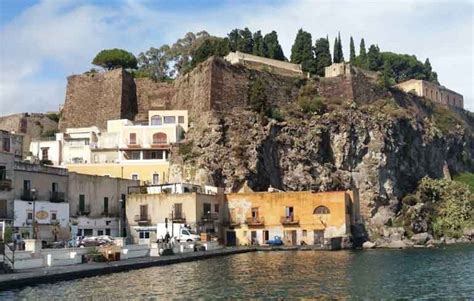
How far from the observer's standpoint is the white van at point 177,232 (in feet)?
173

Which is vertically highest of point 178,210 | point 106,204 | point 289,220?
point 106,204

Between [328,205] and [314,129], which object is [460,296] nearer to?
[328,205]

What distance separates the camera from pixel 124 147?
219 feet

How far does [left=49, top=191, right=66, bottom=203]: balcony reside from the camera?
161ft

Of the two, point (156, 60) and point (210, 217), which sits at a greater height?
point (156, 60)

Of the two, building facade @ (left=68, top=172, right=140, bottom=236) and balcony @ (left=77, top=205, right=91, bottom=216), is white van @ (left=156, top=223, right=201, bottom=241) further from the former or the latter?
balcony @ (left=77, top=205, right=91, bottom=216)

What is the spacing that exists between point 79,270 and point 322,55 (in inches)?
2638

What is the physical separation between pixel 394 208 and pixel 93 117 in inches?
1417

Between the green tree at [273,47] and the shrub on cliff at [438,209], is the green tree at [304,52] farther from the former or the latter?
the shrub on cliff at [438,209]

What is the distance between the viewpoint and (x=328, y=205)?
187 feet

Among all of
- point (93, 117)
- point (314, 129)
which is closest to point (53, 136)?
point (93, 117)

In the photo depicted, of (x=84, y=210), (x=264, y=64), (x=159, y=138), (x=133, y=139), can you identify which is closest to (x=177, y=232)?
(x=84, y=210)

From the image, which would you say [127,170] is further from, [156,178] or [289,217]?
[289,217]

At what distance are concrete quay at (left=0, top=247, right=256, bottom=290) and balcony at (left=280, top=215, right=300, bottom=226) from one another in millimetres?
13678
